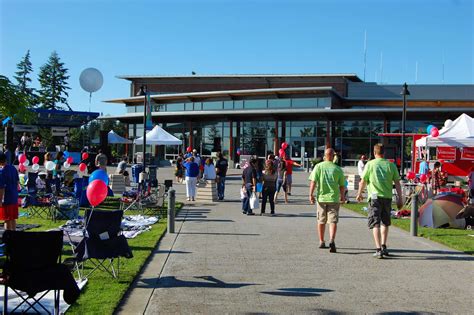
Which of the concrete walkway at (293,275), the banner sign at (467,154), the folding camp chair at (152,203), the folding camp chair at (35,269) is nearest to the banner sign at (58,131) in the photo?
the folding camp chair at (152,203)

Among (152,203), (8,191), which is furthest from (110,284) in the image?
(152,203)

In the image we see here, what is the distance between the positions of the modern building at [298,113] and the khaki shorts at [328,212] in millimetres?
37680

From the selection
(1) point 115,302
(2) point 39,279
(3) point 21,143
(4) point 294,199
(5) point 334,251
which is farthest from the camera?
(3) point 21,143

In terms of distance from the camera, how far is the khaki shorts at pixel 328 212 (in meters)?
9.92

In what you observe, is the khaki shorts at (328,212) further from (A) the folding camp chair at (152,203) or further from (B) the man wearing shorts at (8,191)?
(A) the folding camp chair at (152,203)

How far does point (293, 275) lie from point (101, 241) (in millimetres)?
2774

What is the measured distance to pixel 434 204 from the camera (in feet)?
45.0

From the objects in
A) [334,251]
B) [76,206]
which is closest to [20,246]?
[334,251]

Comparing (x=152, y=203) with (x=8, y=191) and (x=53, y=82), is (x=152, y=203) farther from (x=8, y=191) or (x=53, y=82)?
(x=53, y=82)

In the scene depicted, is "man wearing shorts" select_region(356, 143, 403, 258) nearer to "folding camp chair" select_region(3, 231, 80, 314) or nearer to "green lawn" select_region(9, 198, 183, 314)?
"green lawn" select_region(9, 198, 183, 314)

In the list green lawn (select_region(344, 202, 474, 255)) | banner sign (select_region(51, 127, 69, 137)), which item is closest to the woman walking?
green lawn (select_region(344, 202, 474, 255))

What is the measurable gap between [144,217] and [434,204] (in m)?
Result: 7.39

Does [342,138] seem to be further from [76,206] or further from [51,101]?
[51,101]

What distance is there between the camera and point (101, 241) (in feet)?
23.8
